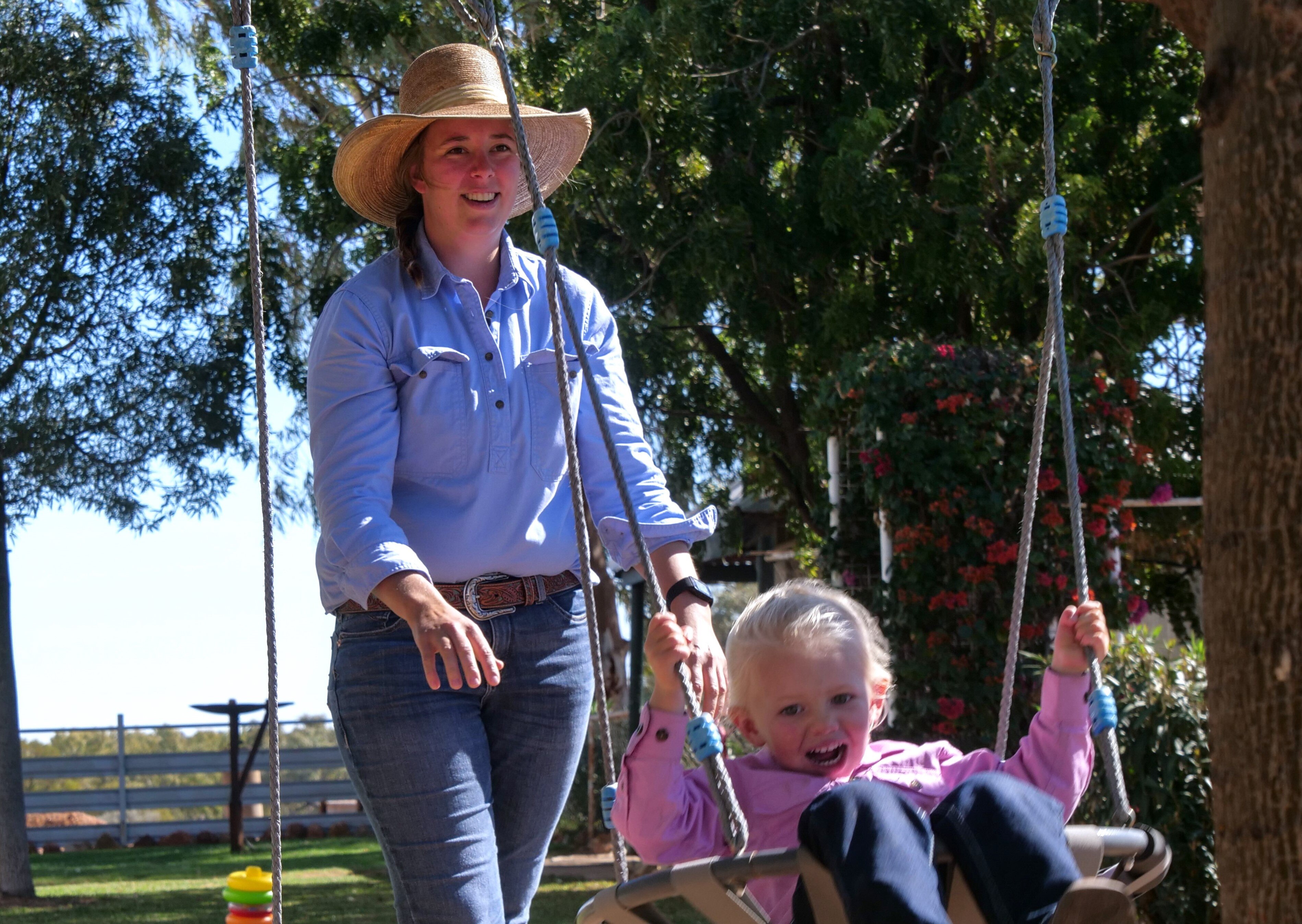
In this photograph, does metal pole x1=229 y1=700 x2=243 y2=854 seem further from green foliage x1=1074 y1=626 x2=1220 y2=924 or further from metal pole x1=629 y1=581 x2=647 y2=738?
green foliage x1=1074 y1=626 x2=1220 y2=924

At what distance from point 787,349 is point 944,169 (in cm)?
169

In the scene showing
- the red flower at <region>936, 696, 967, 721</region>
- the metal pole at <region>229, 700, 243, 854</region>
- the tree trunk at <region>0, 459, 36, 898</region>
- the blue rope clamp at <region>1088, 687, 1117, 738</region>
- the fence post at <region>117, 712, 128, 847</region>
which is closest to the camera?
the blue rope clamp at <region>1088, 687, 1117, 738</region>

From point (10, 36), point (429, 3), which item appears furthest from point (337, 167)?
point (10, 36)

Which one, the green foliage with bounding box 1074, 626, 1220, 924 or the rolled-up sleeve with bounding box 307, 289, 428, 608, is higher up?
the rolled-up sleeve with bounding box 307, 289, 428, 608

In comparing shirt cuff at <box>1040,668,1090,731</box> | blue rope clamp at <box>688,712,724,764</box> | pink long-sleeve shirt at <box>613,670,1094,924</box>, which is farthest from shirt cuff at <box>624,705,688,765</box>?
shirt cuff at <box>1040,668,1090,731</box>

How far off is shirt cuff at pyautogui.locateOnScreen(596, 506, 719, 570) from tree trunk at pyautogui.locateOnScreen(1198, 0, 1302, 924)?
768 mm

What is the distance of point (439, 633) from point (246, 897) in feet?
8.04

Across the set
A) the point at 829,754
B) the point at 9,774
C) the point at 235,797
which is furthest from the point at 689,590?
the point at 235,797

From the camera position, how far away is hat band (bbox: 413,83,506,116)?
2398 mm

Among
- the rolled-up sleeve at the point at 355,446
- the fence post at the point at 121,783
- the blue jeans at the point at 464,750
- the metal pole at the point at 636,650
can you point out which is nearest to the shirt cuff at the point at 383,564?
the rolled-up sleeve at the point at 355,446

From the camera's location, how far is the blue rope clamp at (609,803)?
2049mm

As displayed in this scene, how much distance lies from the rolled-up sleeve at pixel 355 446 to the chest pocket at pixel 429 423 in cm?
2

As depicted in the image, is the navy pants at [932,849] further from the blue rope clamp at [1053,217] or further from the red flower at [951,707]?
the red flower at [951,707]

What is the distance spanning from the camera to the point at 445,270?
93.7 inches
